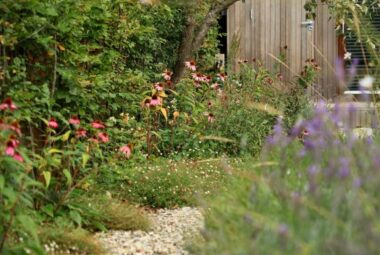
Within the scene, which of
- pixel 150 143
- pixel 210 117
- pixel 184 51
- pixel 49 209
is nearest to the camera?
pixel 49 209

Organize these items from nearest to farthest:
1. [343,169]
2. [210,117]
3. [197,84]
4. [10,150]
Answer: [343,169] < [10,150] < [210,117] < [197,84]

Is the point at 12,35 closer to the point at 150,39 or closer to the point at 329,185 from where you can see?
the point at 329,185

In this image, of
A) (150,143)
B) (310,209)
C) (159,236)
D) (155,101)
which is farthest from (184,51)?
(310,209)

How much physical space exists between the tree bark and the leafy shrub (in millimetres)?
4759

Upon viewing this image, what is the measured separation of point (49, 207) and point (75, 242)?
429 mm

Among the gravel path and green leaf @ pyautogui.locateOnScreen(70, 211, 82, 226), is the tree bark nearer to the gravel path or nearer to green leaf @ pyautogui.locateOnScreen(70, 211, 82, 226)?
the gravel path

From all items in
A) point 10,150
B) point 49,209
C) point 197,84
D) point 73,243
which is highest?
point 10,150

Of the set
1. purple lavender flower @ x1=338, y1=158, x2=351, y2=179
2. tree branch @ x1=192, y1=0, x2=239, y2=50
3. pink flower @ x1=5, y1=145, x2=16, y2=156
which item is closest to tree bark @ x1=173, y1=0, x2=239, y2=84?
tree branch @ x1=192, y1=0, x2=239, y2=50

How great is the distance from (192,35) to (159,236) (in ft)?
13.4

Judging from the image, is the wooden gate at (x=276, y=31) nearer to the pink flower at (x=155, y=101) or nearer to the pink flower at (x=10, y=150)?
the pink flower at (x=155, y=101)

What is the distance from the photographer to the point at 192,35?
858 cm

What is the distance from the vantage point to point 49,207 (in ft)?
15.4

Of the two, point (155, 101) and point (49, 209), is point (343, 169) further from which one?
point (155, 101)

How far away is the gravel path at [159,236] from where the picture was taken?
4562mm
